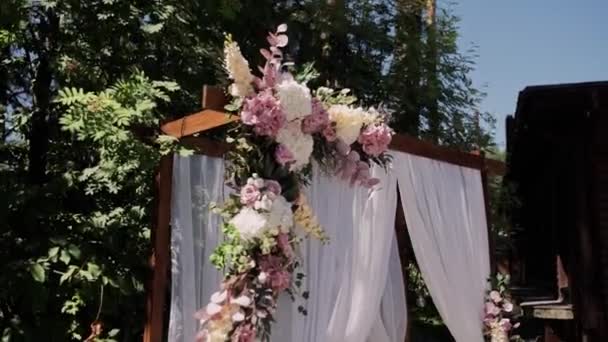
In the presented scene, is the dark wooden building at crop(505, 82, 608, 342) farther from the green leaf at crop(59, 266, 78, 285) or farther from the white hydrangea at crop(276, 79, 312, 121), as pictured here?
the green leaf at crop(59, 266, 78, 285)

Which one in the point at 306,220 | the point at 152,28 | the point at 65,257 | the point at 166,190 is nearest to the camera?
the point at 306,220

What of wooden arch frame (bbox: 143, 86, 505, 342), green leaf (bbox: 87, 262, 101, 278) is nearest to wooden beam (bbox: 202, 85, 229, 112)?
wooden arch frame (bbox: 143, 86, 505, 342)

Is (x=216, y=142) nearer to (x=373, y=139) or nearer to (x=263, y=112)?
(x=263, y=112)

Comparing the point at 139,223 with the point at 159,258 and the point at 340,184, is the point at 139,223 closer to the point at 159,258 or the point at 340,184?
the point at 159,258

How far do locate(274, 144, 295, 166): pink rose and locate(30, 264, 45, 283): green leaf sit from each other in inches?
44.8

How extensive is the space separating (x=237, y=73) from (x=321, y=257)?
3.09 ft

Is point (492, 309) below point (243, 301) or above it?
below

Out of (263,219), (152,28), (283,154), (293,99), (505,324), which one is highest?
(152,28)

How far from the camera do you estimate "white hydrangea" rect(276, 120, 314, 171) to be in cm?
265

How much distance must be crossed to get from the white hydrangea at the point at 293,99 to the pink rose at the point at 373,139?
402mm

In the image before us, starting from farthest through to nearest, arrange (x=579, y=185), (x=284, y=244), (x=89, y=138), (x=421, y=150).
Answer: (x=579, y=185)
(x=421, y=150)
(x=89, y=138)
(x=284, y=244)

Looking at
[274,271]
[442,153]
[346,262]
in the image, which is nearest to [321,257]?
[346,262]

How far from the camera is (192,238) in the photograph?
2.86 metres

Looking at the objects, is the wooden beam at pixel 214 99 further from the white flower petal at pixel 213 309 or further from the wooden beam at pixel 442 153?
the wooden beam at pixel 442 153
